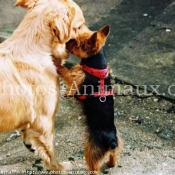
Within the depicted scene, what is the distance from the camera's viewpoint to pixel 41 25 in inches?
113

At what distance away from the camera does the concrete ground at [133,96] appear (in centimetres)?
372

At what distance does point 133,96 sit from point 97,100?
1.33 meters

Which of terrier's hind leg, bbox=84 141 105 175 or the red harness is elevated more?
the red harness

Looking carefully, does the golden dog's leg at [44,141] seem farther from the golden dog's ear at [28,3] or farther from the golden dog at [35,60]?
the golden dog's ear at [28,3]

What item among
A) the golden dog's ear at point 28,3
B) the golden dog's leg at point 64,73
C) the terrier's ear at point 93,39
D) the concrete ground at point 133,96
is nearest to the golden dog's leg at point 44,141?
the concrete ground at point 133,96

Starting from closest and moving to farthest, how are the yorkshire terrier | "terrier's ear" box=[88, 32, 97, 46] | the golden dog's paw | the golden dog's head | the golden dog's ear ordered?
the golden dog's head, the golden dog's ear, "terrier's ear" box=[88, 32, 97, 46], the yorkshire terrier, the golden dog's paw

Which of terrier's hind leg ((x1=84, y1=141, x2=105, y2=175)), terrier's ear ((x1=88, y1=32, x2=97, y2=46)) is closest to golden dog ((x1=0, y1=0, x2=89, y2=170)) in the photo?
terrier's ear ((x1=88, y1=32, x2=97, y2=46))

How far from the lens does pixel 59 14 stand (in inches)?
111

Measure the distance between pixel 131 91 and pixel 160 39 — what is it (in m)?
1.24

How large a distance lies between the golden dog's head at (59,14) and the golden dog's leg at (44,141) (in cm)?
77

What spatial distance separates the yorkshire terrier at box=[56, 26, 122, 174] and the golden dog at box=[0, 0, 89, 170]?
24cm

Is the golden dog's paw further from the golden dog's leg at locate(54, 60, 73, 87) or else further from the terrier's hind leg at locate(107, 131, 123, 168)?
the golden dog's leg at locate(54, 60, 73, 87)

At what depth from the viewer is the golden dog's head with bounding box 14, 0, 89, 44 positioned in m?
2.80

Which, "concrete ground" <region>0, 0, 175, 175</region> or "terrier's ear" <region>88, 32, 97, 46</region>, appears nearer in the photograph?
"terrier's ear" <region>88, 32, 97, 46</region>
